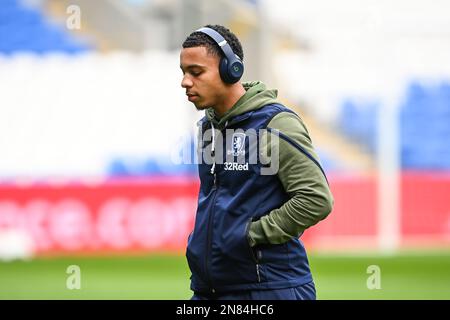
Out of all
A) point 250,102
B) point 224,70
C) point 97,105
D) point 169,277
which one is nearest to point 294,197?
point 250,102

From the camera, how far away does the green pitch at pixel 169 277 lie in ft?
34.7

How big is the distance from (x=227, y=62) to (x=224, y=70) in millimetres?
38

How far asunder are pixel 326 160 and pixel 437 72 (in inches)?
100.0

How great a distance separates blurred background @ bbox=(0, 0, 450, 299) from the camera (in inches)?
570

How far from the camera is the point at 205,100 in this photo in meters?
4.45

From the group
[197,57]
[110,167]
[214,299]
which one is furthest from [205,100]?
[110,167]

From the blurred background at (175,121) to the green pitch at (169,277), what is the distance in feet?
0.35

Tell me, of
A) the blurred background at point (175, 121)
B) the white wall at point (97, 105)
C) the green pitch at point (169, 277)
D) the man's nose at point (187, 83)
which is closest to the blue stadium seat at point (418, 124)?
the blurred background at point (175, 121)

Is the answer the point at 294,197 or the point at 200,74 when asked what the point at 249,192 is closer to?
the point at 294,197

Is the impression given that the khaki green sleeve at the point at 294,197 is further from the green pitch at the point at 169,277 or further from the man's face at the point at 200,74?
the green pitch at the point at 169,277

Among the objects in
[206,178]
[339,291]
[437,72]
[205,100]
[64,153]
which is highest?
[437,72]

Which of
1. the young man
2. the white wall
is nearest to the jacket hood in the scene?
the young man

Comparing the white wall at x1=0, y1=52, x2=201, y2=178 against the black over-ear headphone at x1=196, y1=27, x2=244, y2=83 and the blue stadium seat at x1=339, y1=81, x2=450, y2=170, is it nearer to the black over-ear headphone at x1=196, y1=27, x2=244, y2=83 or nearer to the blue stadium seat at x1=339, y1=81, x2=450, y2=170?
the blue stadium seat at x1=339, y1=81, x2=450, y2=170
